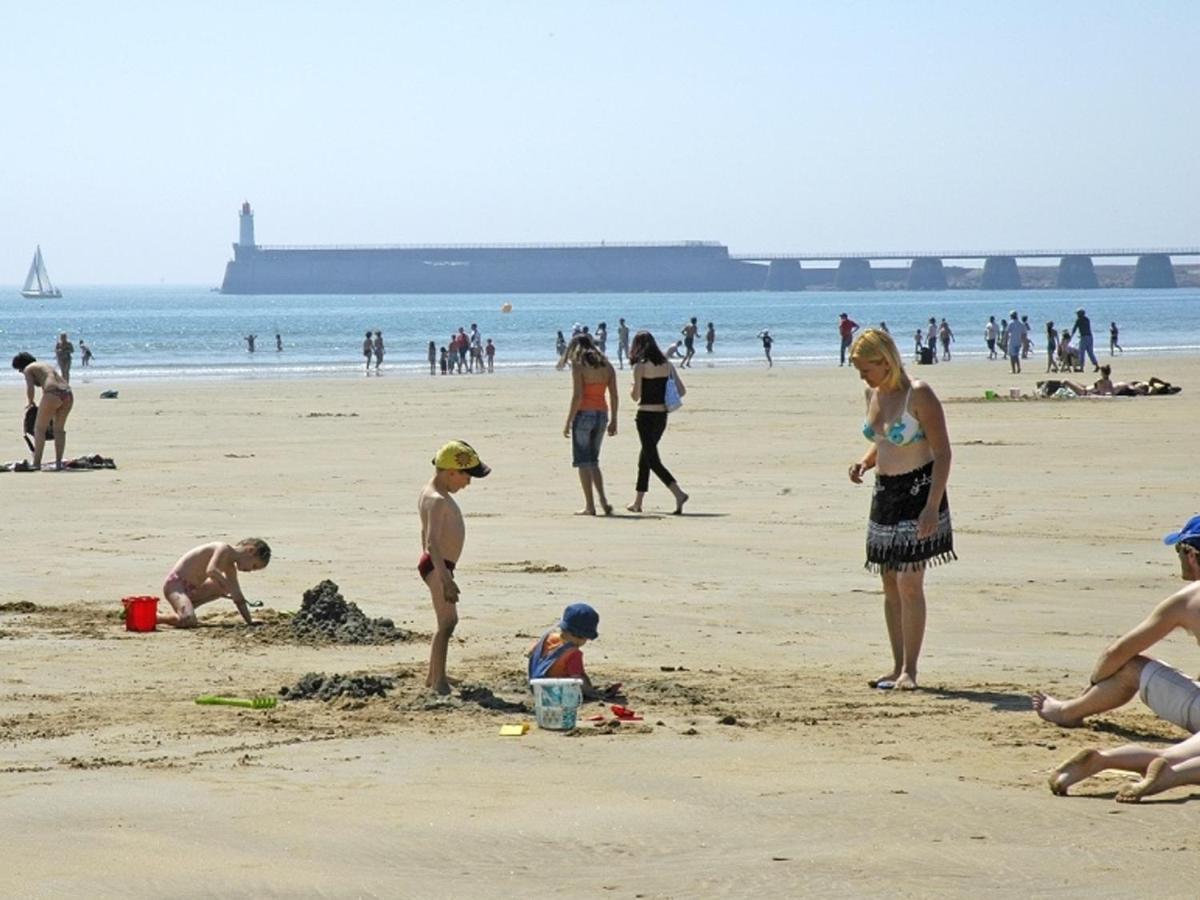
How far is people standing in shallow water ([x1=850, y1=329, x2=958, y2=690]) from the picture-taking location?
26.0 feet

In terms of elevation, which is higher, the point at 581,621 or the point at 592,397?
the point at 592,397

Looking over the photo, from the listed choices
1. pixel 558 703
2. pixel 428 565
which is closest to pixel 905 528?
pixel 558 703

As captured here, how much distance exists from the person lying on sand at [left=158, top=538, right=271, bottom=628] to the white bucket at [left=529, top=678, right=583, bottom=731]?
304cm

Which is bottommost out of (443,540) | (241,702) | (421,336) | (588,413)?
(421,336)

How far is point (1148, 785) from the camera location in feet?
19.4

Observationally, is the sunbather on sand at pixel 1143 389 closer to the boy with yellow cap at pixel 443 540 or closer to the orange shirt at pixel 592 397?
the orange shirt at pixel 592 397

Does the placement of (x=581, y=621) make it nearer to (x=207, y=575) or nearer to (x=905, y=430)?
(x=905, y=430)

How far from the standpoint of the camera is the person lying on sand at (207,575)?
32.3ft

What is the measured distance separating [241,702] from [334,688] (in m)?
0.38

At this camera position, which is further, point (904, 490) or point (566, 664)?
point (904, 490)

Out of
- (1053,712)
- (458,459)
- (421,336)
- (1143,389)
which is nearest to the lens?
(1053,712)

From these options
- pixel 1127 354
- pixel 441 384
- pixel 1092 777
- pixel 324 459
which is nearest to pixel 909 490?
pixel 1092 777

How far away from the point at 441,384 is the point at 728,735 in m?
35.6

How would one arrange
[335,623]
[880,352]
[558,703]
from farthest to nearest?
1. [335,623]
2. [880,352]
3. [558,703]
